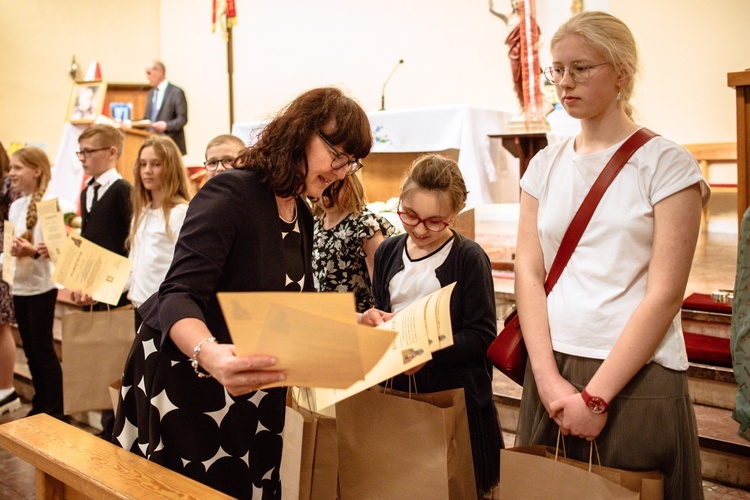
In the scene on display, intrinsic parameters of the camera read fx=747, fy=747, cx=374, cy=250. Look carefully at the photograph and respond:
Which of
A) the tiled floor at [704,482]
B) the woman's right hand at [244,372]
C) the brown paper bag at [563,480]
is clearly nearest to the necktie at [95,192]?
the tiled floor at [704,482]

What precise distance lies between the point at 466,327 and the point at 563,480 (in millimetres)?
607

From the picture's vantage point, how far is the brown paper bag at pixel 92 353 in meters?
3.24

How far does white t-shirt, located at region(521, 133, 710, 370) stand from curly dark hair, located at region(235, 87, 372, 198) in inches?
19.3

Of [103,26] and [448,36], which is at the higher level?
[103,26]

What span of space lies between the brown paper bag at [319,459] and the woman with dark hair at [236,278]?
→ 9 centimetres

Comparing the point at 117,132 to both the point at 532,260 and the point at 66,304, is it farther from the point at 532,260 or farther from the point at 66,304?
the point at 532,260

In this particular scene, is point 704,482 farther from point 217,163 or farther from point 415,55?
point 415,55

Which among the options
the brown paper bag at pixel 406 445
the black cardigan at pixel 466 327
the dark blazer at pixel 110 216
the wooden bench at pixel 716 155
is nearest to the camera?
the brown paper bag at pixel 406 445

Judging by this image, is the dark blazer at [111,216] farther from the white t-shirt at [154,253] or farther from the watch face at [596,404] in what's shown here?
the watch face at [596,404]

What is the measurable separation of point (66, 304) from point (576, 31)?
467 centimetres

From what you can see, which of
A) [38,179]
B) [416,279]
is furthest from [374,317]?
[38,179]

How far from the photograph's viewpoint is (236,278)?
1.57 m

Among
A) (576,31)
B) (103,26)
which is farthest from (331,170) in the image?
(103,26)

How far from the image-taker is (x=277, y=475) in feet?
5.97
